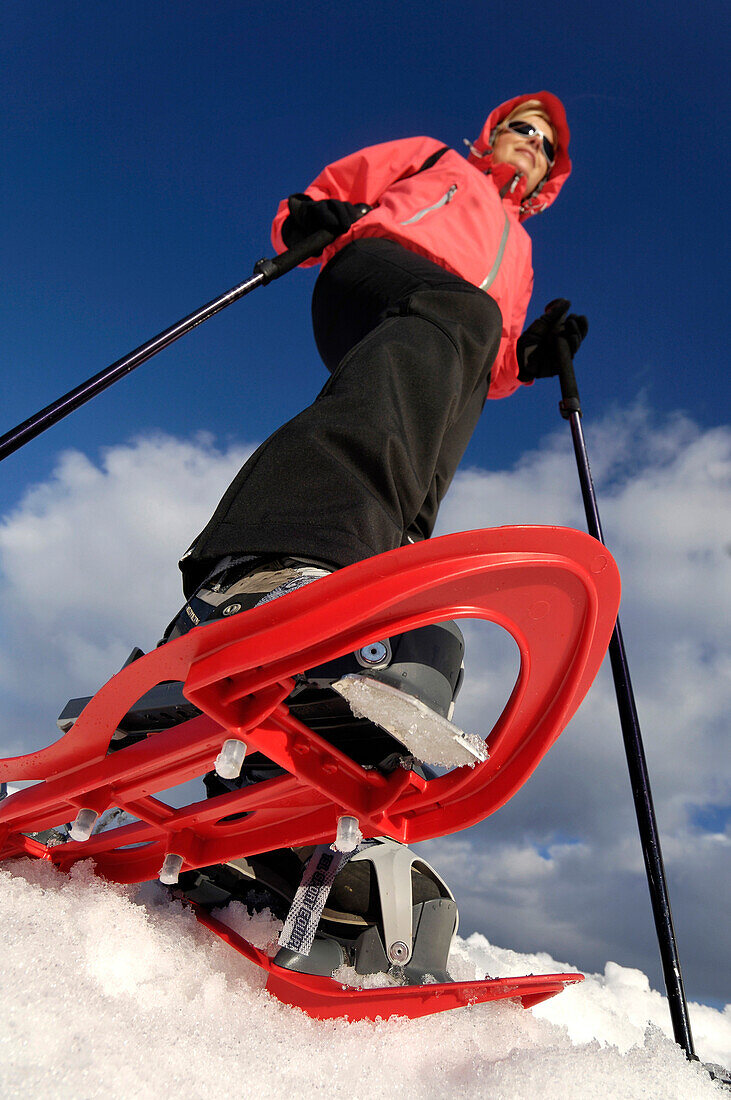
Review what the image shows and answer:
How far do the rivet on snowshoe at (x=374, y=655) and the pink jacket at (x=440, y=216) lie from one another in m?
1.64

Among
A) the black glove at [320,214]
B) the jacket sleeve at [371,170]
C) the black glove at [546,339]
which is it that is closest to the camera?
the black glove at [320,214]

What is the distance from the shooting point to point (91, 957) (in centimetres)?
105

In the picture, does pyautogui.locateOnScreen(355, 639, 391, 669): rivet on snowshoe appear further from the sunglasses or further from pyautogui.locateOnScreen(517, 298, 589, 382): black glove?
the sunglasses

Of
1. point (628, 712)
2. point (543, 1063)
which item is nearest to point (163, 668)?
point (543, 1063)

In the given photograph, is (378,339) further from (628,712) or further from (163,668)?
(628,712)

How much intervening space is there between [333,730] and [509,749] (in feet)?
1.00

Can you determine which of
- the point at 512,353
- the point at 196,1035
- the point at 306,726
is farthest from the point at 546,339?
the point at 196,1035

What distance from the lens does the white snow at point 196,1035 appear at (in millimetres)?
756

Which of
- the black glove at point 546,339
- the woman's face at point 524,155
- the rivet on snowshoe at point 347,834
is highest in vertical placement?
the woman's face at point 524,155

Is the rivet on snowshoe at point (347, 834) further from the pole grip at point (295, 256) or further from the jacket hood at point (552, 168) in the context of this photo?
the jacket hood at point (552, 168)

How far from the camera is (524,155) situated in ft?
10.7

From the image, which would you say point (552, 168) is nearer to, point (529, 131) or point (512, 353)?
point (529, 131)

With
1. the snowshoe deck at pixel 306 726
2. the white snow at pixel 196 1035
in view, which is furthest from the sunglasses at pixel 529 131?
the white snow at pixel 196 1035

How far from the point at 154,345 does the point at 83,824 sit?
1472 mm
